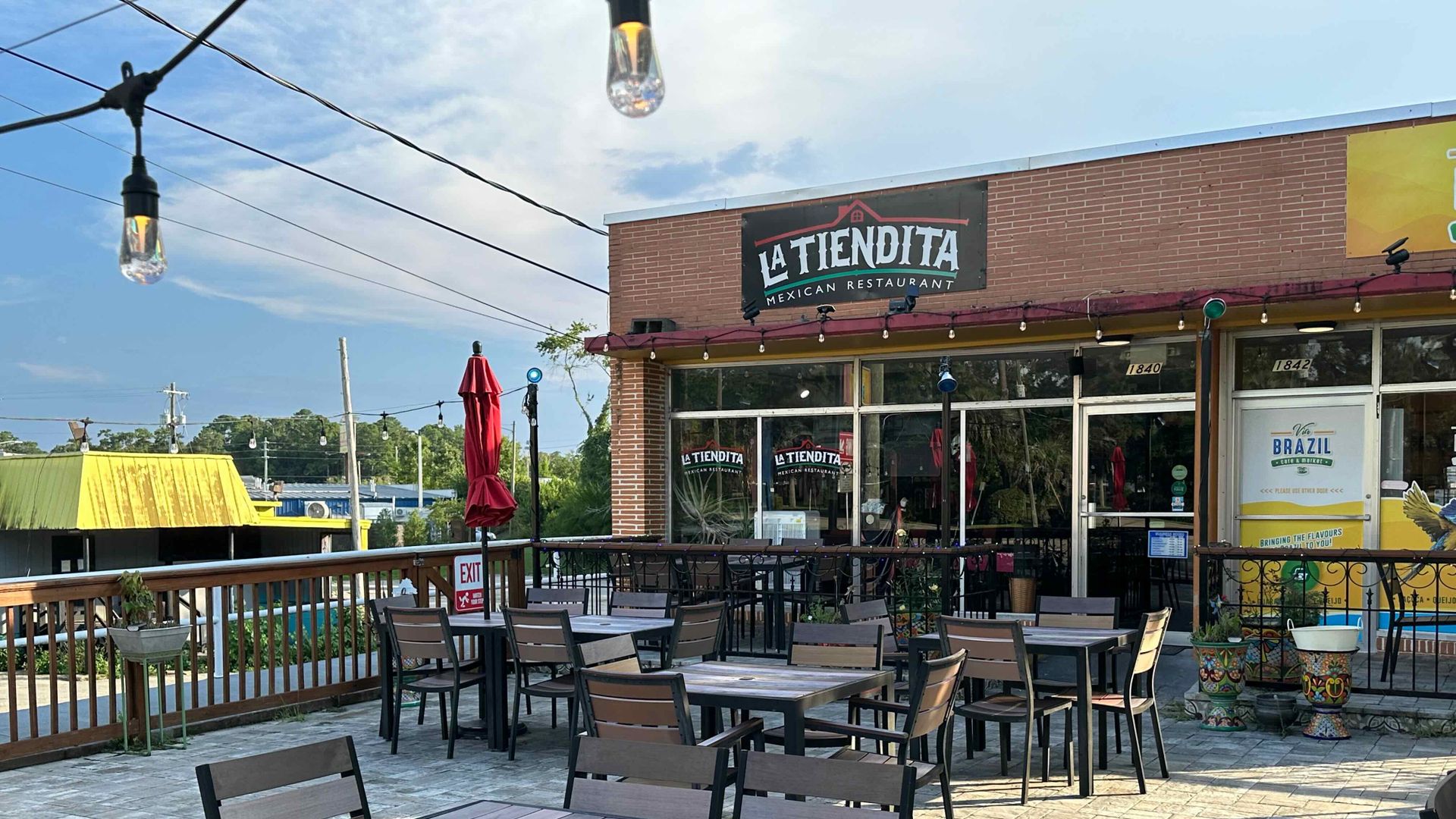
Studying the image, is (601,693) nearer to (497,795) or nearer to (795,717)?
(795,717)

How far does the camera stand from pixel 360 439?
328 feet

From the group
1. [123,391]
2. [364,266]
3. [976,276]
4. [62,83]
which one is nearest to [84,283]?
[123,391]

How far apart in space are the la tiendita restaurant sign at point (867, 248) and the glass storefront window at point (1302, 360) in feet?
8.41

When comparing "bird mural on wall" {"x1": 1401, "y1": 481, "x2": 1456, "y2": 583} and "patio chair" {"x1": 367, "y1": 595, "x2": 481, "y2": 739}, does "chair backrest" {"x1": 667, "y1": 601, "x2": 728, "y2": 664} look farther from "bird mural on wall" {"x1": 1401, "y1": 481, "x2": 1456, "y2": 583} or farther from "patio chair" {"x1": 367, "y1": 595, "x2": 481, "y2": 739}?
"bird mural on wall" {"x1": 1401, "y1": 481, "x2": 1456, "y2": 583}

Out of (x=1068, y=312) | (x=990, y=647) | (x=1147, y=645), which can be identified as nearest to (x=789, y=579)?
(x=1068, y=312)

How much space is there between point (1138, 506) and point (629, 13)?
380 inches

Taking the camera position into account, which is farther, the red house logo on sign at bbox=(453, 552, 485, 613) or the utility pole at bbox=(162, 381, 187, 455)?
the utility pole at bbox=(162, 381, 187, 455)

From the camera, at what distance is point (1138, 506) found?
11.4 m

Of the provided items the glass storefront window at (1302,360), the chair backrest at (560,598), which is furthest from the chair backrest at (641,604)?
the glass storefront window at (1302,360)

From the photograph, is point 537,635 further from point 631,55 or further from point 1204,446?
point 1204,446

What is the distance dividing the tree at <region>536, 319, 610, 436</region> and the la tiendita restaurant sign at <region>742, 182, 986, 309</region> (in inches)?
869

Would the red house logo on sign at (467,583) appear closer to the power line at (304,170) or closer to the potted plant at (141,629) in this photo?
the potted plant at (141,629)

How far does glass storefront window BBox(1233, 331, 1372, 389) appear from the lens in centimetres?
1067

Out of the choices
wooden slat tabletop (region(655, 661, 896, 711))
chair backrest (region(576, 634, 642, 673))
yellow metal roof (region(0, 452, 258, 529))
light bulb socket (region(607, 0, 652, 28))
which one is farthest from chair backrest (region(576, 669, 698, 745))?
yellow metal roof (region(0, 452, 258, 529))
